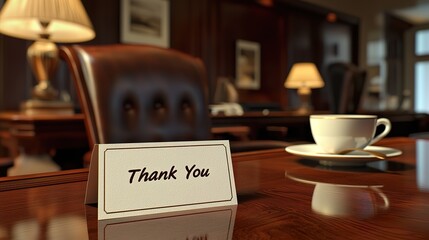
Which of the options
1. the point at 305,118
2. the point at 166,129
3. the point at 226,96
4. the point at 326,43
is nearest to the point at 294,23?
the point at 326,43

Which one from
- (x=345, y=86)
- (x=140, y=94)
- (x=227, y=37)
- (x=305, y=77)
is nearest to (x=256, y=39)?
(x=227, y=37)

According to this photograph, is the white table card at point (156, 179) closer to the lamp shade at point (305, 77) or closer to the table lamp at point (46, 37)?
the table lamp at point (46, 37)

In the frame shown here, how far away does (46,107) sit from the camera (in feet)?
5.65

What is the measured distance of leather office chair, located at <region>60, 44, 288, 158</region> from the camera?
38.6 inches

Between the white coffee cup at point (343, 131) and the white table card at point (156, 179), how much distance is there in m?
0.28

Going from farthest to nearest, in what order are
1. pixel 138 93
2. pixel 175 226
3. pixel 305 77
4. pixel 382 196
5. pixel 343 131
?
pixel 305 77, pixel 138 93, pixel 343 131, pixel 382 196, pixel 175 226

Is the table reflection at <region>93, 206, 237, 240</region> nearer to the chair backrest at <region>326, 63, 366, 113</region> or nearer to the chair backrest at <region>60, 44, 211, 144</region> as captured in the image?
the chair backrest at <region>60, 44, 211, 144</region>

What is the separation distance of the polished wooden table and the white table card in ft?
0.06

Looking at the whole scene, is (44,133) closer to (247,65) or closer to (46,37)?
(46,37)

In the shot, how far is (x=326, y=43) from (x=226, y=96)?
3892 mm

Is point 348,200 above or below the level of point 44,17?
below

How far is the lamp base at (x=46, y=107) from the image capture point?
170 cm

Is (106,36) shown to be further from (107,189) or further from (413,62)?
(413,62)

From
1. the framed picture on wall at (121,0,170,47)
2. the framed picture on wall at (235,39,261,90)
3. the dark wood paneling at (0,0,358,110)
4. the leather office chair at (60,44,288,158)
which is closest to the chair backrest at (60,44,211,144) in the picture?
the leather office chair at (60,44,288,158)
